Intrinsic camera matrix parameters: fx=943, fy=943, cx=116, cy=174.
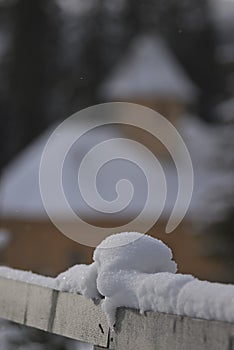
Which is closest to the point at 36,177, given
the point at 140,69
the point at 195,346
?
the point at 140,69

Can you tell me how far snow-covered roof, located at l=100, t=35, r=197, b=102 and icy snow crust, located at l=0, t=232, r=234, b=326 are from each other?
27.8 meters

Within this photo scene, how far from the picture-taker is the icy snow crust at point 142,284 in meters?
1.99

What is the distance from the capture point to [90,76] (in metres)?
38.8

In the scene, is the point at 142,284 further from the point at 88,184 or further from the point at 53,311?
the point at 88,184

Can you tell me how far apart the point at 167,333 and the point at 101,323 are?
0.45m

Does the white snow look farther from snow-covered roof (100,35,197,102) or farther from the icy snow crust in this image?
snow-covered roof (100,35,197,102)

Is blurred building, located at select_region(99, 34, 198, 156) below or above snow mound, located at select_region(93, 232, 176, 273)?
above

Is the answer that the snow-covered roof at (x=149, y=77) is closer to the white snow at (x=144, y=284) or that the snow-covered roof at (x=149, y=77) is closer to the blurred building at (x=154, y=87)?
the blurred building at (x=154, y=87)

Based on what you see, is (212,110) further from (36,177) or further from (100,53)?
(36,177)

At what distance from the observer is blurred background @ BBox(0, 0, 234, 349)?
2816 centimetres

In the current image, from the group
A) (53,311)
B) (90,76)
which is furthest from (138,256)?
(90,76)

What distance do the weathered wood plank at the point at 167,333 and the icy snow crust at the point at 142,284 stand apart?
2cm


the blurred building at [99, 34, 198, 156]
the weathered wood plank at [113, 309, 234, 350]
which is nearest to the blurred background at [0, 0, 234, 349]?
the blurred building at [99, 34, 198, 156]

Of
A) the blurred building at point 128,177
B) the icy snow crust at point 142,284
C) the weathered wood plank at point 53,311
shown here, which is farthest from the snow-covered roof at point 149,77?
the icy snow crust at point 142,284
